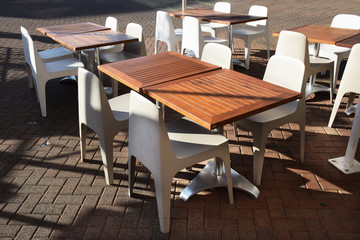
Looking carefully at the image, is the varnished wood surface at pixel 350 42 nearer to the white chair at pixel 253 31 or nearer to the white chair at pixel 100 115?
the white chair at pixel 253 31

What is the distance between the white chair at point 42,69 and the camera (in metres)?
4.09

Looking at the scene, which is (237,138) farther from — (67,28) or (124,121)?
(67,28)

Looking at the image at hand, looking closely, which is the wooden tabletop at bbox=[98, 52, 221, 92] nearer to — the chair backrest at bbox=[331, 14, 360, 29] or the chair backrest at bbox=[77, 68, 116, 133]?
the chair backrest at bbox=[77, 68, 116, 133]

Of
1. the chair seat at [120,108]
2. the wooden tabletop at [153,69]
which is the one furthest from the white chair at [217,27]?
the chair seat at [120,108]

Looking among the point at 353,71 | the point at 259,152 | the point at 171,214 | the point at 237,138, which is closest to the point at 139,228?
the point at 171,214

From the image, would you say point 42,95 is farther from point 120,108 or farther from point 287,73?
point 287,73

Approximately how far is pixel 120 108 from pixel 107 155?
0.50 m

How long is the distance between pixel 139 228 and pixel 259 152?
1132 millimetres

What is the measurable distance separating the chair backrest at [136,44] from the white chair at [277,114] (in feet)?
6.83

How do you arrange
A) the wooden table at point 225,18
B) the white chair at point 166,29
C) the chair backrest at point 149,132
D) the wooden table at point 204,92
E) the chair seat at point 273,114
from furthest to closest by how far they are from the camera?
1. the white chair at point 166,29
2. the wooden table at point 225,18
3. the chair seat at point 273,114
4. the wooden table at point 204,92
5. the chair backrest at point 149,132

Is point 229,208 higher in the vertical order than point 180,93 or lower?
lower

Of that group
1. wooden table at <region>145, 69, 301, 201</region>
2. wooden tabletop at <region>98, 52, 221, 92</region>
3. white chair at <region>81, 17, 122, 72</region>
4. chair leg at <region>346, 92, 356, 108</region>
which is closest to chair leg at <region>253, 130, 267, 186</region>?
wooden table at <region>145, 69, 301, 201</region>

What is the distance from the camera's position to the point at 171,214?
104 inches

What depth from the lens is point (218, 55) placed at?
11.4 feet
